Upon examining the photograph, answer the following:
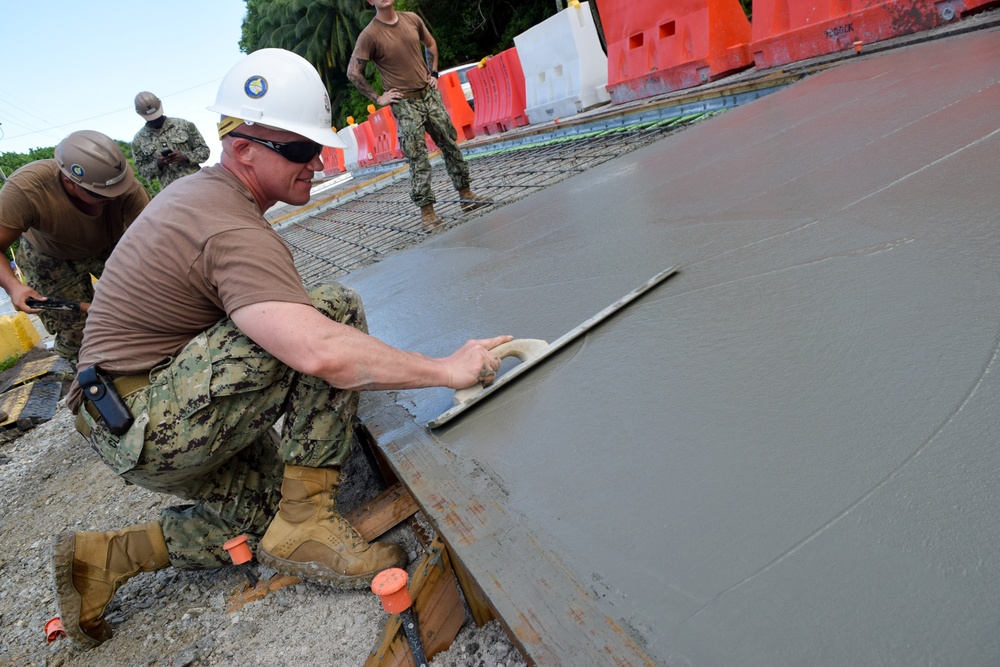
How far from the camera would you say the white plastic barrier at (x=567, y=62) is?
8469 millimetres

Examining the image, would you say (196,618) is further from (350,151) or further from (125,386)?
(350,151)

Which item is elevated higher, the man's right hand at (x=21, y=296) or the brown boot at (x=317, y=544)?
the man's right hand at (x=21, y=296)

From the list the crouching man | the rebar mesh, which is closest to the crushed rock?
the crouching man

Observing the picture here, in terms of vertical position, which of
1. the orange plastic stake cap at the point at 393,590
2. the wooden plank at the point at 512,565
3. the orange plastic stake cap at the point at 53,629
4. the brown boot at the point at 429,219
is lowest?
the orange plastic stake cap at the point at 53,629

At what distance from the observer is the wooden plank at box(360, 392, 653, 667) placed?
1067 millimetres

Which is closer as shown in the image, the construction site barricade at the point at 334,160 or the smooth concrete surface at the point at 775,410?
the smooth concrete surface at the point at 775,410

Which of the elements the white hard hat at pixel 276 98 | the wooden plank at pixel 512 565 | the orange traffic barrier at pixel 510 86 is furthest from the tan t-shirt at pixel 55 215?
the orange traffic barrier at pixel 510 86

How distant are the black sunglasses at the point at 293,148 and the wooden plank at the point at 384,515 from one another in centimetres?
104

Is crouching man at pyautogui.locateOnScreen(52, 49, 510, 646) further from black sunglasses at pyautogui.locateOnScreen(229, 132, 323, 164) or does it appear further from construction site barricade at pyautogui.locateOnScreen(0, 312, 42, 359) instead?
construction site barricade at pyautogui.locateOnScreen(0, 312, 42, 359)

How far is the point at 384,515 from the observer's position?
2027 mm

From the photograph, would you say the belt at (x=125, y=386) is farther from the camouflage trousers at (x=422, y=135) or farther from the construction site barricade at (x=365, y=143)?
the construction site barricade at (x=365, y=143)

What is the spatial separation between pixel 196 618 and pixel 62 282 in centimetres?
263

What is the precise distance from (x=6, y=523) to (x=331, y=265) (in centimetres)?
281

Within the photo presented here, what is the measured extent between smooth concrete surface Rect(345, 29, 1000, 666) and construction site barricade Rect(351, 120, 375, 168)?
13.1 m
